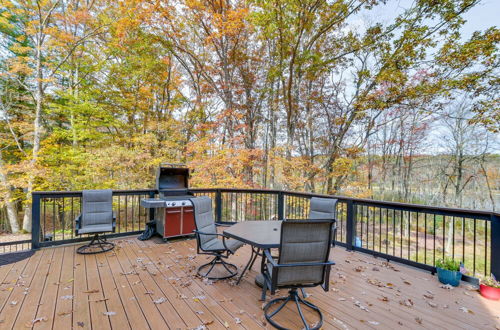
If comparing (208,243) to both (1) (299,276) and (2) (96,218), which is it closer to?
(1) (299,276)

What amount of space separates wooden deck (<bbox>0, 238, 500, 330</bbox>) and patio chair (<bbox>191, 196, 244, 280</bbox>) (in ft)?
0.66

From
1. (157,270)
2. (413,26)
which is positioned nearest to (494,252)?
(157,270)

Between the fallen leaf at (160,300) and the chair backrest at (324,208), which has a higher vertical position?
the chair backrest at (324,208)

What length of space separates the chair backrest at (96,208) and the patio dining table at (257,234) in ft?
8.29

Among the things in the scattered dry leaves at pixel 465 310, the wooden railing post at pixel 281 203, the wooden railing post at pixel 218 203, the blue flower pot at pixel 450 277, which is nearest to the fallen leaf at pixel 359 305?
the scattered dry leaves at pixel 465 310

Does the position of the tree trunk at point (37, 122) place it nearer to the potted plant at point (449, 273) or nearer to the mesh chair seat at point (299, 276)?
the mesh chair seat at point (299, 276)

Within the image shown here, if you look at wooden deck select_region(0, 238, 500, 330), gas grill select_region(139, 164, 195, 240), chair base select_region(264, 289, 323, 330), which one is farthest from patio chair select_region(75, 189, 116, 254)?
chair base select_region(264, 289, 323, 330)

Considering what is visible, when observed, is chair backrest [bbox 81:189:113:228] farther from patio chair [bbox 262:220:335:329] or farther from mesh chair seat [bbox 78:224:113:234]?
patio chair [bbox 262:220:335:329]

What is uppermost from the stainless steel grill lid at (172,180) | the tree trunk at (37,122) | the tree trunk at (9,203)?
the tree trunk at (37,122)

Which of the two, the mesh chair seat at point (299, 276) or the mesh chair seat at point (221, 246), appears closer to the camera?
the mesh chair seat at point (299, 276)

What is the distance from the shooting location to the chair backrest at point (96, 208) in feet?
12.3

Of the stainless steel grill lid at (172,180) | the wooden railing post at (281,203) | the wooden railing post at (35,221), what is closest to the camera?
the wooden railing post at (35,221)

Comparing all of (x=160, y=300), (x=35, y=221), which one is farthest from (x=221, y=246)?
(x=35, y=221)

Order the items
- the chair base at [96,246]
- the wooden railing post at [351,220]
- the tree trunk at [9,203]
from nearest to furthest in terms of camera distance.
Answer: the chair base at [96,246]
the wooden railing post at [351,220]
the tree trunk at [9,203]
